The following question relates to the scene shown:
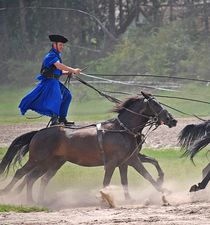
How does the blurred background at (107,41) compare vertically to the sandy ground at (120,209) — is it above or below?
above

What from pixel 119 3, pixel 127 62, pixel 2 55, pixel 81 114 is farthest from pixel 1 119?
pixel 119 3

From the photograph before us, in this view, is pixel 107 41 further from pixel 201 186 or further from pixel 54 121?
pixel 201 186

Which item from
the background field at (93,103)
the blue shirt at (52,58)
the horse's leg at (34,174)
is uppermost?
the blue shirt at (52,58)

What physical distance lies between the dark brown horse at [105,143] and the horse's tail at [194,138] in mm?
625

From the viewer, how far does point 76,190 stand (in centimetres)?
1470

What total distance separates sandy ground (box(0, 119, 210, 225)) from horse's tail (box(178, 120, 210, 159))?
27.0 inches

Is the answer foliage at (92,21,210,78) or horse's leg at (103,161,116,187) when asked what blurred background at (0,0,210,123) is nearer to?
foliage at (92,21,210,78)

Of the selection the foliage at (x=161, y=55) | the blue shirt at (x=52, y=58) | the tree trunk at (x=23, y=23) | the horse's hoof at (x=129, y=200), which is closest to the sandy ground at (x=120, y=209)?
the horse's hoof at (x=129, y=200)

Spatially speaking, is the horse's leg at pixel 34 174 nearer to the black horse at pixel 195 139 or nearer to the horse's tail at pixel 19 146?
the horse's tail at pixel 19 146

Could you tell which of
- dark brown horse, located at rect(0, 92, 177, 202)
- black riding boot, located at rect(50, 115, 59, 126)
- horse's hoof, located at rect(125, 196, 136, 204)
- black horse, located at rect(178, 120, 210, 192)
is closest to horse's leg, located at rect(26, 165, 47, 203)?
dark brown horse, located at rect(0, 92, 177, 202)

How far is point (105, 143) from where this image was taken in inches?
522

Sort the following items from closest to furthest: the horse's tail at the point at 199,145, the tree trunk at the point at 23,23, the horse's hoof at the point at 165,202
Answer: the horse's hoof at the point at 165,202
the horse's tail at the point at 199,145
the tree trunk at the point at 23,23

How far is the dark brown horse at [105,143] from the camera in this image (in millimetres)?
13211

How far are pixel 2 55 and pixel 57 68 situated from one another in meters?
25.9
